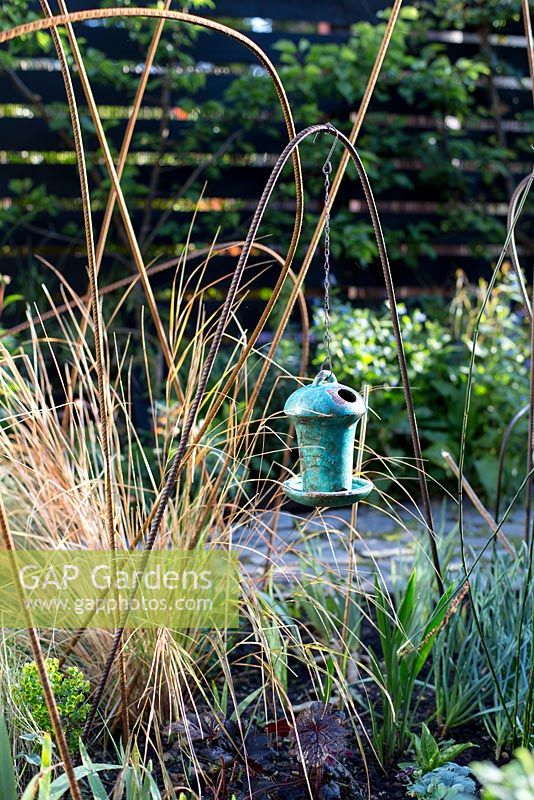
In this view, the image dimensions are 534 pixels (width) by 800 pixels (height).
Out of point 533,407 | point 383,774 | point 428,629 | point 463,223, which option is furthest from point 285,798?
point 463,223

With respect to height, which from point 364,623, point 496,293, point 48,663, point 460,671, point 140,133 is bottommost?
point 364,623

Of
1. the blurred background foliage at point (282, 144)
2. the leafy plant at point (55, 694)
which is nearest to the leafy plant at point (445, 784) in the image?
the leafy plant at point (55, 694)

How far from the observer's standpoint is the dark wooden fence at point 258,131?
513 cm

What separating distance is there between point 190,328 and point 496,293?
179 cm

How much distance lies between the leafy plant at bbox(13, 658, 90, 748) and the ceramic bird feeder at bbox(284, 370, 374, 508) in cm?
59

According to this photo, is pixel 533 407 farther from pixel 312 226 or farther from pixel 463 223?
pixel 463 223

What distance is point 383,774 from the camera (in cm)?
187

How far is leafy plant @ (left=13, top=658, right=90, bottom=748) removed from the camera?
1707 mm

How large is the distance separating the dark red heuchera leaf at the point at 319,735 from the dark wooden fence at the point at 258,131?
12.6ft

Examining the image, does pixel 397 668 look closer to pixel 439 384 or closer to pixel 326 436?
pixel 326 436

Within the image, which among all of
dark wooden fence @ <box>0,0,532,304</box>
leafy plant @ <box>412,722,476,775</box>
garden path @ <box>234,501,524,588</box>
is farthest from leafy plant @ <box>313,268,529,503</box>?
leafy plant @ <box>412,722,476,775</box>

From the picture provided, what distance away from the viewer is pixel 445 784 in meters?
1.61

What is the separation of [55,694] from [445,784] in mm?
770

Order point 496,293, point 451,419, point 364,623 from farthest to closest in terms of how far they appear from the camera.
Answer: point 496,293, point 451,419, point 364,623
